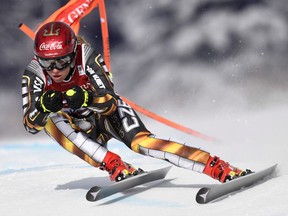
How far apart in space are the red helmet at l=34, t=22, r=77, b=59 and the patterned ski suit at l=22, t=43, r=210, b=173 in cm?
22

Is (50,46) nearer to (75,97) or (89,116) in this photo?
(75,97)

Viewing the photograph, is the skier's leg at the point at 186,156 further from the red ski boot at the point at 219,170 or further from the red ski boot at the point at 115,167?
the red ski boot at the point at 115,167

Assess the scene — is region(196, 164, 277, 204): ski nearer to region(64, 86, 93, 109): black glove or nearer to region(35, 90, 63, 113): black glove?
region(64, 86, 93, 109): black glove

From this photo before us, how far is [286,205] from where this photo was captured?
3.46 meters

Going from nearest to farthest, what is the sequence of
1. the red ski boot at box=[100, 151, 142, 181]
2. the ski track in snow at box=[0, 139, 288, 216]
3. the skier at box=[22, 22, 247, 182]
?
the ski track in snow at box=[0, 139, 288, 216], the skier at box=[22, 22, 247, 182], the red ski boot at box=[100, 151, 142, 181]

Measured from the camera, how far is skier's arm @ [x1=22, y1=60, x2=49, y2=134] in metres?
4.38

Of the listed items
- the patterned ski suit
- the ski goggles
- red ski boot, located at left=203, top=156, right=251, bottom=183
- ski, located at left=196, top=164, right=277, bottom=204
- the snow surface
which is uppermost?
the ski goggles

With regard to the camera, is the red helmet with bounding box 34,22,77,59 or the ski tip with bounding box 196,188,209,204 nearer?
the ski tip with bounding box 196,188,209,204

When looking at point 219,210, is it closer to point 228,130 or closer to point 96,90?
point 96,90

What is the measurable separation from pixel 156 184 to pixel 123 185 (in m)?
0.59

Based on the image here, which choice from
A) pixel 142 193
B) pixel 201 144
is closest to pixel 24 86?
pixel 142 193

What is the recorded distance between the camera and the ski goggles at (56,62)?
444 cm

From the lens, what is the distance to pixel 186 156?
4.30 m

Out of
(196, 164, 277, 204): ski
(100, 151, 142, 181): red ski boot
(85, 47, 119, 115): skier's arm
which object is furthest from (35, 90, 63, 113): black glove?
(196, 164, 277, 204): ski
